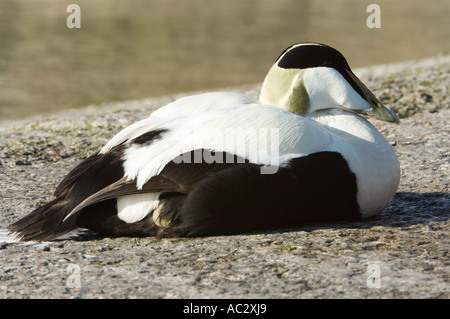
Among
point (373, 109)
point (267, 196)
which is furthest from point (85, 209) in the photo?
point (373, 109)

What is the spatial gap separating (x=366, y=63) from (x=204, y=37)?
479 cm

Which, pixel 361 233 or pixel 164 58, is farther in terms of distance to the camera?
pixel 164 58

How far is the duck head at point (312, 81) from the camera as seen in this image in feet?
13.9

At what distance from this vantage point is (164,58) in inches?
598

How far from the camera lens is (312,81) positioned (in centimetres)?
423

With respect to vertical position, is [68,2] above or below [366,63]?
above

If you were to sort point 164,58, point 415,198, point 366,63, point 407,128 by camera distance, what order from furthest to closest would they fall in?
point 164,58, point 366,63, point 407,128, point 415,198

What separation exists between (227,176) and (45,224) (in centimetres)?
95

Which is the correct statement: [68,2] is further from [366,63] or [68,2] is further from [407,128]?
[407,128]

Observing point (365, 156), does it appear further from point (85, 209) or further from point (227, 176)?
point (85, 209)

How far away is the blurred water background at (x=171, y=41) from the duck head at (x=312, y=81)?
21.2 feet
